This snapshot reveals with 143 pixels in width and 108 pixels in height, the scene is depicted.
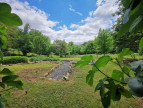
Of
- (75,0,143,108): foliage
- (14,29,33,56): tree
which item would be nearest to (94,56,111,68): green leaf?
(75,0,143,108): foliage

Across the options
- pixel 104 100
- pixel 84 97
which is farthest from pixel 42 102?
pixel 104 100

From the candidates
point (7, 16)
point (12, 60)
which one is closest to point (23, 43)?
point (12, 60)

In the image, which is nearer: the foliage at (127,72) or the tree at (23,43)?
the foliage at (127,72)

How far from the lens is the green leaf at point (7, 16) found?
32 centimetres

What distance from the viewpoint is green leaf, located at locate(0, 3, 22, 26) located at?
0.32 meters

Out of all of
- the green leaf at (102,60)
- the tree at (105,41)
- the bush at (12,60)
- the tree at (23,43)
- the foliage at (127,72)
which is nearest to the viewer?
the foliage at (127,72)

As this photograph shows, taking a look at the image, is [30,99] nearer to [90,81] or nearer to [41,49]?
[90,81]

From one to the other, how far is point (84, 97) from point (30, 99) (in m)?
2.20

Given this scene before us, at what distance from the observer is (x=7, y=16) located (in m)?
0.35

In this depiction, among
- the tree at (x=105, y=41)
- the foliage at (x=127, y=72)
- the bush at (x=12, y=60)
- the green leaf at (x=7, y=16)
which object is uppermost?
the tree at (x=105, y=41)

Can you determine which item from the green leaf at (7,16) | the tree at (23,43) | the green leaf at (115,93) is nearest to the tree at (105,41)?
the green leaf at (115,93)

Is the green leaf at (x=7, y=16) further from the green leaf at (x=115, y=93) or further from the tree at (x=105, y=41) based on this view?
the tree at (x=105, y=41)

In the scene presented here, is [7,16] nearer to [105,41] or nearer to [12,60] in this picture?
[12,60]

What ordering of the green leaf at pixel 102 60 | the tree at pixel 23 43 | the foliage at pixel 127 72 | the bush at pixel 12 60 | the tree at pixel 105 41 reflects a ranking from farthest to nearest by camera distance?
the tree at pixel 23 43 → the tree at pixel 105 41 → the bush at pixel 12 60 → the green leaf at pixel 102 60 → the foliage at pixel 127 72
